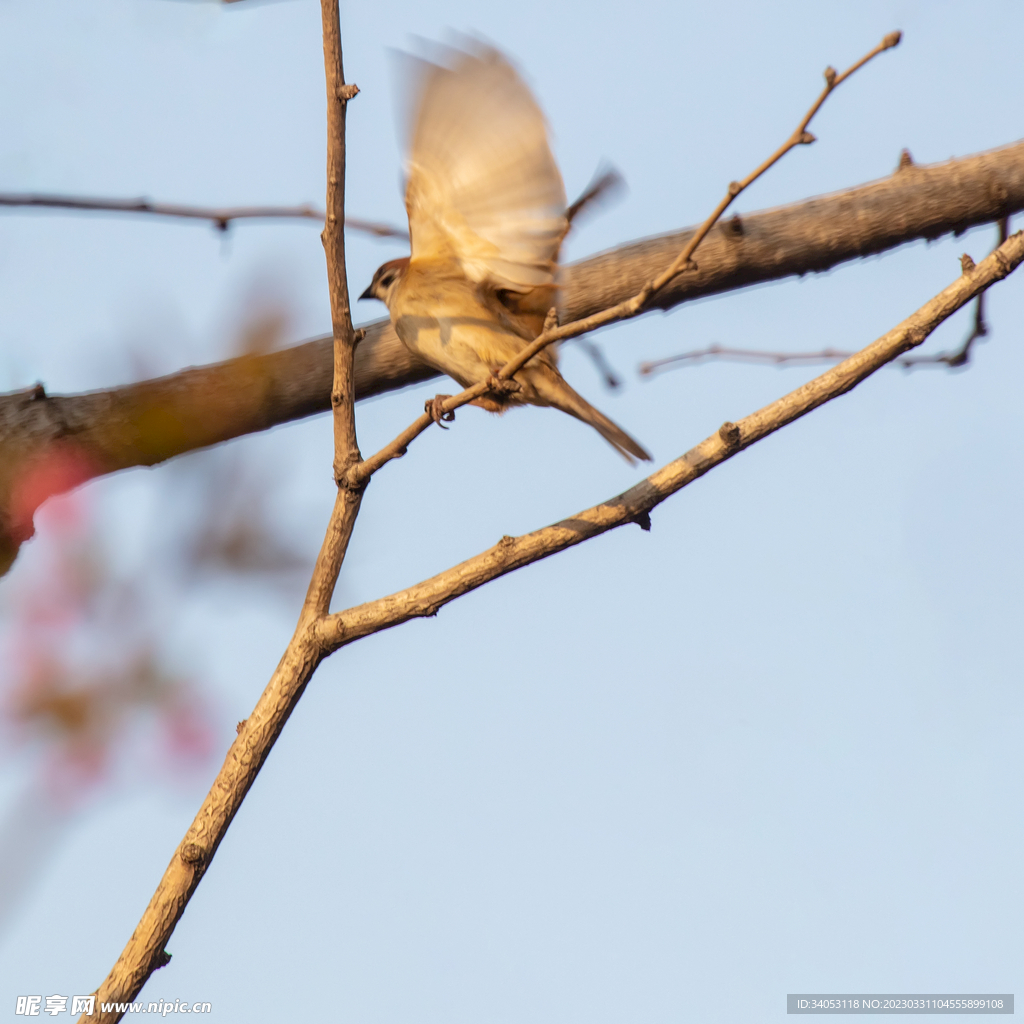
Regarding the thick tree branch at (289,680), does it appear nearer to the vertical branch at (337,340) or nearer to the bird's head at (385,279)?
the vertical branch at (337,340)

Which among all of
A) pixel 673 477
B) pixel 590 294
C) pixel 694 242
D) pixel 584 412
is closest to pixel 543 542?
pixel 673 477

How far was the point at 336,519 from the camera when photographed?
2.68 m

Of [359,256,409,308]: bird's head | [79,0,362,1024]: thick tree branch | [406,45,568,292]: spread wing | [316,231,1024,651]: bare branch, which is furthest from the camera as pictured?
[359,256,409,308]: bird's head

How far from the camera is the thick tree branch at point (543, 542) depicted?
2.48 metres

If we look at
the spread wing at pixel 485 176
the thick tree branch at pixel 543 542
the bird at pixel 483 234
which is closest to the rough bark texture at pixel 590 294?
Result: the bird at pixel 483 234

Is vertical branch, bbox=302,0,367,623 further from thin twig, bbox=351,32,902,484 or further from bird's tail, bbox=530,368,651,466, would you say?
bird's tail, bbox=530,368,651,466

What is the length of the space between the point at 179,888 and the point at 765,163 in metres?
1.91

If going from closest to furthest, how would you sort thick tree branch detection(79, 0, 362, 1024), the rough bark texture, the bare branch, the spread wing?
thick tree branch detection(79, 0, 362, 1024), the bare branch, the spread wing, the rough bark texture

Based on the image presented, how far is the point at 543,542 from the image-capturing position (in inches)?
105

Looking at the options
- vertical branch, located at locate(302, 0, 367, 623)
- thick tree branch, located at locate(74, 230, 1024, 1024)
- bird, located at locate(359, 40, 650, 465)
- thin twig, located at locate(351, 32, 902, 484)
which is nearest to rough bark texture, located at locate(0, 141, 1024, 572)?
bird, located at locate(359, 40, 650, 465)

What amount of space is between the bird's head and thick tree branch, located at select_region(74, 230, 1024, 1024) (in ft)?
8.71

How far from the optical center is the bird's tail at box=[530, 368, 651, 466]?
161 inches

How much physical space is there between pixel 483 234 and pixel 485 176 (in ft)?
1.00

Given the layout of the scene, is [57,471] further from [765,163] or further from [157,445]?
[765,163]
